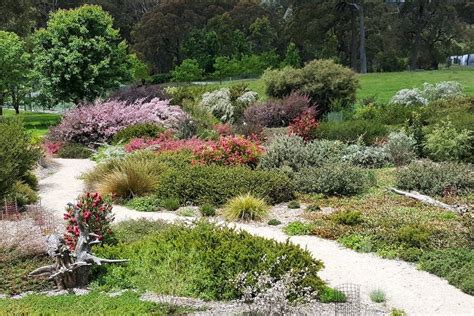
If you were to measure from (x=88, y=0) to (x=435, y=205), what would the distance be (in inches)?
2003

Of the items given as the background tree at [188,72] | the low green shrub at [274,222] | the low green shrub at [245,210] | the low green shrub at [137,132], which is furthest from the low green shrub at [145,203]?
the background tree at [188,72]

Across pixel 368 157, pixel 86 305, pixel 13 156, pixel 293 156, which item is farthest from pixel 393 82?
pixel 86 305

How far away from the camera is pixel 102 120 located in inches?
792

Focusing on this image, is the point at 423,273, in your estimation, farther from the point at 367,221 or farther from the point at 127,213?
the point at 127,213

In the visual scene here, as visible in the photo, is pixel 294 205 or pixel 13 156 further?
pixel 13 156

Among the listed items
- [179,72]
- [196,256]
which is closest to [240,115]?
[196,256]

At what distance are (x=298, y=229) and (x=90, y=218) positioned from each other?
3.50 meters

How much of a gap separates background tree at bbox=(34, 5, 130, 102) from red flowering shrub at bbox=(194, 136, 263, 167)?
11662 mm

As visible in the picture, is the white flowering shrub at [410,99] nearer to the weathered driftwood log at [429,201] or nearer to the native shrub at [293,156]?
the native shrub at [293,156]

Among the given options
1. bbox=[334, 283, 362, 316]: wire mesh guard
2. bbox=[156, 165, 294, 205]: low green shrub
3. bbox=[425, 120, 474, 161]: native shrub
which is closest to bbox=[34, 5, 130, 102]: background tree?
bbox=[156, 165, 294, 205]: low green shrub

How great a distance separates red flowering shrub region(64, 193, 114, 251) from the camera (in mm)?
8195

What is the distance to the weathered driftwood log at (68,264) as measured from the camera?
7246mm

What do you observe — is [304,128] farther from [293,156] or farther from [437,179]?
[437,179]

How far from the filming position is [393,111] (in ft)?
63.5
